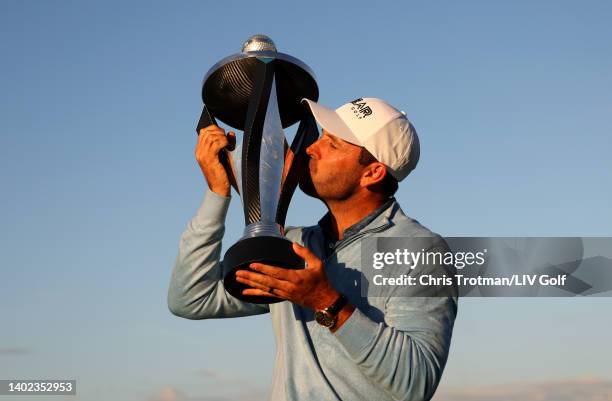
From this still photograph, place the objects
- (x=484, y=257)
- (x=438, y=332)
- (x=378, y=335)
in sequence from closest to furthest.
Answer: (x=378, y=335) < (x=438, y=332) < (x=484, y=257)

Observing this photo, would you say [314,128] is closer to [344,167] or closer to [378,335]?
[344,167]

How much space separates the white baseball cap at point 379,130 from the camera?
18.1 ft

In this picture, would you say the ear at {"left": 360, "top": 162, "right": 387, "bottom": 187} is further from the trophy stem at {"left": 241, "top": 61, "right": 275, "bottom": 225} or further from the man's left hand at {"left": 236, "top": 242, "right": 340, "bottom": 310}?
the man's left hand at {"left": 236, "top": 242, "right": 340, "bottom": 310}

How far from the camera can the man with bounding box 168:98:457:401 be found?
459 cm

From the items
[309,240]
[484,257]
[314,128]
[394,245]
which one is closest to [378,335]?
[394,245]

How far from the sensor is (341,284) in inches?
210

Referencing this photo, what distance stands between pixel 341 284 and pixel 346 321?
76cm

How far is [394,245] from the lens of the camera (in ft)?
17.2

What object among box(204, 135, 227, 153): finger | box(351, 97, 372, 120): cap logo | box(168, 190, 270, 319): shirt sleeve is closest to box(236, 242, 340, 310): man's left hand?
box(168, 190, 270, 319): shirt sleeve

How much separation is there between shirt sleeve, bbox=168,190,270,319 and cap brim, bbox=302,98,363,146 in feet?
2.51

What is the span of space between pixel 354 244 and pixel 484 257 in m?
1.74

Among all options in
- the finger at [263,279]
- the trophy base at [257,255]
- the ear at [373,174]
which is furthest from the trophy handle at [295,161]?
the finger at [263,279]

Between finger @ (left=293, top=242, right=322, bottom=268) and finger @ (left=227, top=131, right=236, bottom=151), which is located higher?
finger @ (left=227, top=131, right=236, bottom=151)

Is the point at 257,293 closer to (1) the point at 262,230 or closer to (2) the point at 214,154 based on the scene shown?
(1) the point at 262,230
